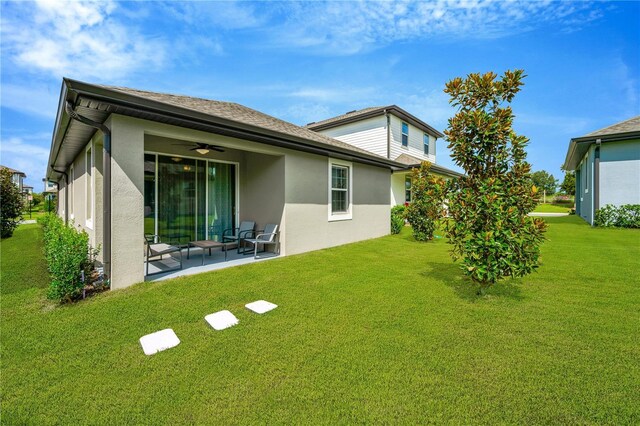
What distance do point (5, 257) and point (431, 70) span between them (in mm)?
15687

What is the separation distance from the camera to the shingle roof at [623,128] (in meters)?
13.1

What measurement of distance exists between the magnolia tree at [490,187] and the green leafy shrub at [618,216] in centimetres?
1326

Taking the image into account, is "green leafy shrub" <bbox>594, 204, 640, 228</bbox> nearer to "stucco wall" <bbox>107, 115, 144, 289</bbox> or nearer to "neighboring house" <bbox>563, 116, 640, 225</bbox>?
"neighboring house" <bbox>563, 116, 640, 225</bbox>

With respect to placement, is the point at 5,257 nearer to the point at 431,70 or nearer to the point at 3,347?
the point at 3,347

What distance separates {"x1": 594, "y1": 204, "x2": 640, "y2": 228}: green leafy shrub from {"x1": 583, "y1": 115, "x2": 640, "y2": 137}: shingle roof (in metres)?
3.44

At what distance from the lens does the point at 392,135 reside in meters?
16.3

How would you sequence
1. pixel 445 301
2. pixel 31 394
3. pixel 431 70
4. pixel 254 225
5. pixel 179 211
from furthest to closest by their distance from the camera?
1. pixel 431 70
2. pixel 254 225
3. pixel 179 211
4. pixel 445 301
5. pixel 31 394

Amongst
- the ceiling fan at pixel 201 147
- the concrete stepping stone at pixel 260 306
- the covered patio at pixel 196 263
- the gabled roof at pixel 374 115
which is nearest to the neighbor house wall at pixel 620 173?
the gabled roof at pixel 374 115

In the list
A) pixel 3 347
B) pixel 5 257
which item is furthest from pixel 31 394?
pixel 5 257

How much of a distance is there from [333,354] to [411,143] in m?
17.3

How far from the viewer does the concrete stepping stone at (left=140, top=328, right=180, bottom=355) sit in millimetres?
3057

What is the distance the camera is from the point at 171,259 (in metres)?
7.19

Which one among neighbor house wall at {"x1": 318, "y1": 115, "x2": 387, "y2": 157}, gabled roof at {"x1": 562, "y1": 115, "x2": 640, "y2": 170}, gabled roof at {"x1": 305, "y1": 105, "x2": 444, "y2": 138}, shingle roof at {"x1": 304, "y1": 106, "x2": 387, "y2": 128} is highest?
shingle roof at {"x1": 304, "y1": 106, "x2": 387, "y2": 128}

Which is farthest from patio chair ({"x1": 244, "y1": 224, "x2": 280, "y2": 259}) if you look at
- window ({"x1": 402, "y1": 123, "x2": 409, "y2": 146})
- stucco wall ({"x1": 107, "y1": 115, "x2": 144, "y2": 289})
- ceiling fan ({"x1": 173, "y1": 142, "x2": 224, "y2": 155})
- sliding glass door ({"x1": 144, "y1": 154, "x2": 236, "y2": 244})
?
window ({"x1": 402, "y1": 123, "x2": 409, "y2": 146})
